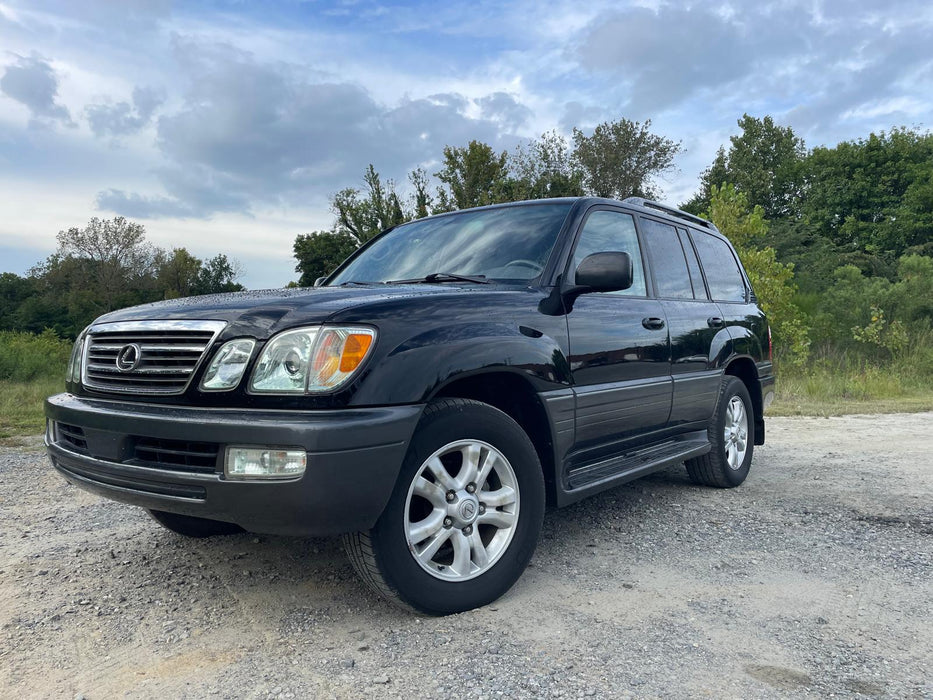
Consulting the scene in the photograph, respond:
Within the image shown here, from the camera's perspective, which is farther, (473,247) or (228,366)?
(473,247)

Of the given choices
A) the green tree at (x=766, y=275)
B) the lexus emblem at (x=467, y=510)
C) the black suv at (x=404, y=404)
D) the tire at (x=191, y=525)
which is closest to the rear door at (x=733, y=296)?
the black suv at (x=404, y=404)

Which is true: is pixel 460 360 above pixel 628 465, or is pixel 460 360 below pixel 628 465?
above

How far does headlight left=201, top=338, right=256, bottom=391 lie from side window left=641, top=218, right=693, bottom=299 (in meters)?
2.68

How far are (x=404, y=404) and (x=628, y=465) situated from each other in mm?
1685

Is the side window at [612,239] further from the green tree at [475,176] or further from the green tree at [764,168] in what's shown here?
the green tree at [764,168]

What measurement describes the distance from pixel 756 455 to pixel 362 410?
205 inches

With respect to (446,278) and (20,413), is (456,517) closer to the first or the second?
(446,278)

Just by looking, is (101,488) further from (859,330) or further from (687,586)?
(859,330)

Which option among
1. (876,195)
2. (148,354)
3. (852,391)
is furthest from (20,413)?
(876,195)

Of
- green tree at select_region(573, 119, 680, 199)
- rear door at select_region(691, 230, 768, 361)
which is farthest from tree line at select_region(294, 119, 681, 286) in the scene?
rear door at select_region(691, 230, 768, 361)

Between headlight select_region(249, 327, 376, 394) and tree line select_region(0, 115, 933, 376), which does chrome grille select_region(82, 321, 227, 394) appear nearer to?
headlight select_region(249, 327, 376, 394)

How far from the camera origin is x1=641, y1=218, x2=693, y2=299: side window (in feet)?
14.3

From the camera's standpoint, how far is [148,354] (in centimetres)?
266

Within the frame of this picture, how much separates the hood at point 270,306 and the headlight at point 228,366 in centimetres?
4
